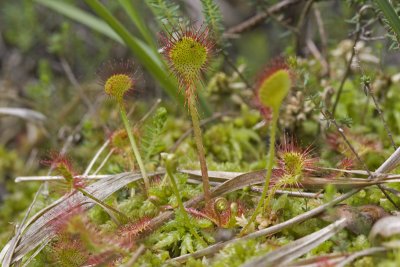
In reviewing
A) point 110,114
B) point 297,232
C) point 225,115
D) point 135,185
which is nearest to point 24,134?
point 110,114

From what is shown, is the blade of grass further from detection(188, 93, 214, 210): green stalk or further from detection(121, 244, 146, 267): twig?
detection(121, 244, 146, 267): twig

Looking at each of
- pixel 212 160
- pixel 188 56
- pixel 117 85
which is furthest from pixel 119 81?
pixel 212 160

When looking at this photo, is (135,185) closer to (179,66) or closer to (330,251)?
(179,66)

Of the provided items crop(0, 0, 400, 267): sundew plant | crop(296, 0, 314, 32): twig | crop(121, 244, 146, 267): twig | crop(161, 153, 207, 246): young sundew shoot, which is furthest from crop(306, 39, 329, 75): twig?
crop(121, 244, 146, 267): twig

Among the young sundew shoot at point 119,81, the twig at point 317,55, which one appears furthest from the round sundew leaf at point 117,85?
the twig at point 317,55

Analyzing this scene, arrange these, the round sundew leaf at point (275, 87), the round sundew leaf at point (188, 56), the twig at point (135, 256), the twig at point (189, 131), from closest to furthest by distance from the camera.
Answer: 1. the round sundew leaf at point (275, 87)
2. the twig at point (135, 256)
3. the round sundew leaf at point (188, 56)
4. the twig at point (189, 131)

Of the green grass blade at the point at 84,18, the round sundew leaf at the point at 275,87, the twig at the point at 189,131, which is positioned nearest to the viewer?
the round sundew leaf at the point at 275,87

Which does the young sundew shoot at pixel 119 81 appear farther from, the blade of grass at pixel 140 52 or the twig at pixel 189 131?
the twig at pixel 189 131
